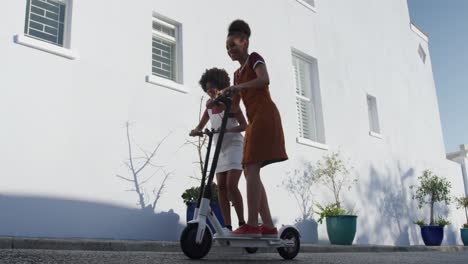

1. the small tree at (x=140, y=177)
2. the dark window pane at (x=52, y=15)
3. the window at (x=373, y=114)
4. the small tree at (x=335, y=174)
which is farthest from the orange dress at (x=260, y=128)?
the window at (x=373, y=114)

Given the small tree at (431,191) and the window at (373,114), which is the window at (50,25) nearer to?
the window at (373,114)

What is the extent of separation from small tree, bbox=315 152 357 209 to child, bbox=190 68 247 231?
18.1ft

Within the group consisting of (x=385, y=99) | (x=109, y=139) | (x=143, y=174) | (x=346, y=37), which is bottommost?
(x=143, y=174)

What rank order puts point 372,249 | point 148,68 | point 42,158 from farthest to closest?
point 372,249, point 148,68, point 42,158

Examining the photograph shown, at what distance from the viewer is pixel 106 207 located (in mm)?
5453

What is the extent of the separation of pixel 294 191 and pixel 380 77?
560 centimetres

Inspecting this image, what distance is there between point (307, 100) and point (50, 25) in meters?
5.56

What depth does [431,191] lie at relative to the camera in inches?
489

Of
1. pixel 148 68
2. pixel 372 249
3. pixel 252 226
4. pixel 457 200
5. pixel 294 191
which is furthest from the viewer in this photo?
pixel 457 200

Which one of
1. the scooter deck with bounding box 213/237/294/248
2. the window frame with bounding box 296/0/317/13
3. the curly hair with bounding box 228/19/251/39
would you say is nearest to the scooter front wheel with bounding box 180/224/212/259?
the scooter deck with bounding box 213/237/294/248

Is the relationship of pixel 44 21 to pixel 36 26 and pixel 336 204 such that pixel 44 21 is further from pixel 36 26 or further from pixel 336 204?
pixel 336 204

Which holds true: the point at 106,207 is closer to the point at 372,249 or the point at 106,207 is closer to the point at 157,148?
the point at 157,148

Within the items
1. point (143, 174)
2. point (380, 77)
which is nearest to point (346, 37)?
point (380, 77)

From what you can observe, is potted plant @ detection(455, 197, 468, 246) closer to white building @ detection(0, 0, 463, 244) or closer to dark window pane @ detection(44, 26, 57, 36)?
white building @ detection(0, 0, 463, 244)
